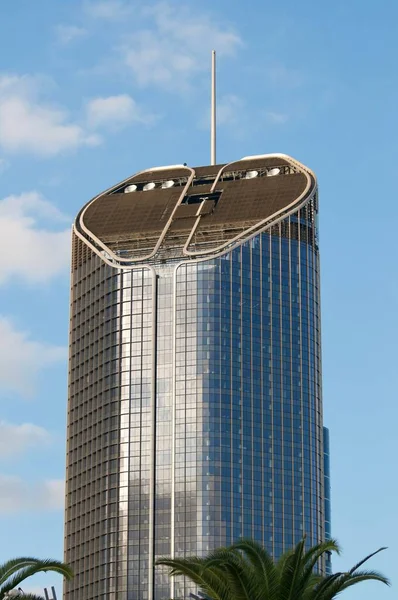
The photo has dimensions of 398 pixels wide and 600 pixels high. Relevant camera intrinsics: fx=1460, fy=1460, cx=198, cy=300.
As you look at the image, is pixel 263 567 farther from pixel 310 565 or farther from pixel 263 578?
pixel 310 565

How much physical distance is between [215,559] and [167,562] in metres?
3.17

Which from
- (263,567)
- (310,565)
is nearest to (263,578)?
(263,567)

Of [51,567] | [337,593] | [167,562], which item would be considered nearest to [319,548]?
[337,593]

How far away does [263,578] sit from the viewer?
9006 centimetres

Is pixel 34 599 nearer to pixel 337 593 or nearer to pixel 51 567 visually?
pixel 51 567

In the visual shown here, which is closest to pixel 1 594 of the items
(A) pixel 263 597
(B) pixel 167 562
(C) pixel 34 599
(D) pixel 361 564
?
(C) pixel 34 599

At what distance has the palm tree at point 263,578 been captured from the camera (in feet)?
291

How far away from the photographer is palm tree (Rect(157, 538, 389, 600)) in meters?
88.6

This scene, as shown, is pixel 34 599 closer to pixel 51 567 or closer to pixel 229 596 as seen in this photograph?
pixel 51 567

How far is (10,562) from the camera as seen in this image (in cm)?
9212

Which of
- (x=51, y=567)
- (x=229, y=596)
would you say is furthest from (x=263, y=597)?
(x=51, y=567)

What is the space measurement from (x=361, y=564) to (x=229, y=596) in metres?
8.35

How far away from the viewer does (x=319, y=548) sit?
92.5 meters

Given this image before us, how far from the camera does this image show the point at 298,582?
89125 millimetres
